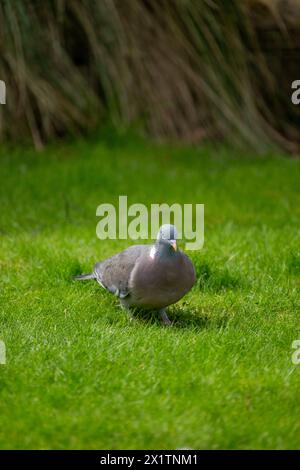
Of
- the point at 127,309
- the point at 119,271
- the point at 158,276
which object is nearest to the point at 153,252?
the point at 158,276

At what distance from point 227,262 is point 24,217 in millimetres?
1966

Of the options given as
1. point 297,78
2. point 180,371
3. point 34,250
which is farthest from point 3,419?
point 297,78

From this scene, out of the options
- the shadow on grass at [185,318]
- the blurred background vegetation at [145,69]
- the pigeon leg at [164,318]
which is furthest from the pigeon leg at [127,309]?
the blurred background vegetation at [145,69]

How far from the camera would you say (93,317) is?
4.79 m

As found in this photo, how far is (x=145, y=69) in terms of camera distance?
9164mm

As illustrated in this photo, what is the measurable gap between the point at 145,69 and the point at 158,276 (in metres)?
5.05

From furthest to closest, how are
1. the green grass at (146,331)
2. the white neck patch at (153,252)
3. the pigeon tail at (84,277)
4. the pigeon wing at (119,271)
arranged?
the pigeon tail at (84,277)
the pigeon wing at (119,271)
the white neck patch at (153,252)
the green grass at (146,331)

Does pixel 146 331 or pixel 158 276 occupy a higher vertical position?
pixel 158 276

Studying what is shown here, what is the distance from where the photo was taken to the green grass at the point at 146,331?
354 cm

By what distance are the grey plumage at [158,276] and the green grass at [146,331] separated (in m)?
0.16

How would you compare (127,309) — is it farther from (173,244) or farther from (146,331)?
(173,244)

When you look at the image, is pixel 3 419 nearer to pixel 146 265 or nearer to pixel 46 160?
pixel 146 265

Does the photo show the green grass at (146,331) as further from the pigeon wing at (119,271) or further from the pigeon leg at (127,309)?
the pigeon wing at (119,271)

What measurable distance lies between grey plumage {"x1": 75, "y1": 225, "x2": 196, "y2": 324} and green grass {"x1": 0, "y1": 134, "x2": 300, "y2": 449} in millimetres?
158
